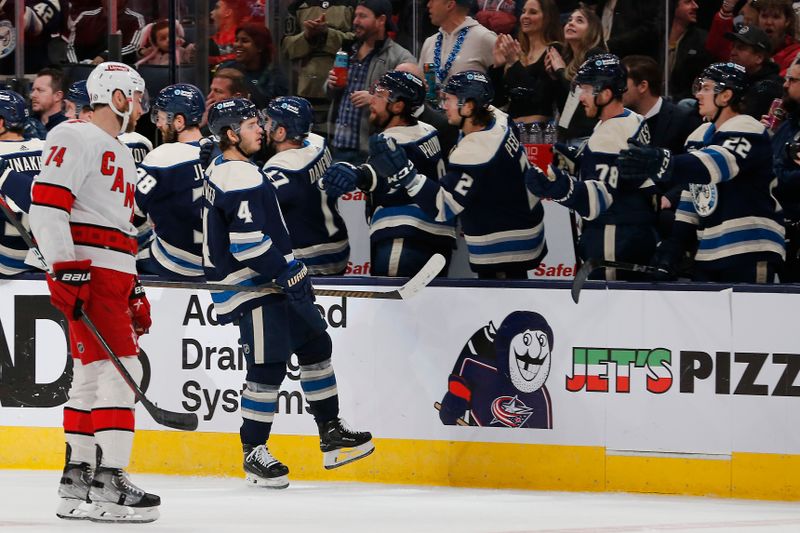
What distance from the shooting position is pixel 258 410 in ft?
19.6

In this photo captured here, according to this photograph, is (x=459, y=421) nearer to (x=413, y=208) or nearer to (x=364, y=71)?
(x=413, y=208)

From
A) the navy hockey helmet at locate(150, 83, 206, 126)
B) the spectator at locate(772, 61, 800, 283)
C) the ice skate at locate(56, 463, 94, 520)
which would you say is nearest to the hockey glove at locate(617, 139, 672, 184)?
the spectator at locate(772, 61, 800, 283)

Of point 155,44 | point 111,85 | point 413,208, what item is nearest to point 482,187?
point 413,208

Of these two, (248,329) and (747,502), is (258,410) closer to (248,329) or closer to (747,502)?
(248,329)

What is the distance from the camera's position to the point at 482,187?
626cm

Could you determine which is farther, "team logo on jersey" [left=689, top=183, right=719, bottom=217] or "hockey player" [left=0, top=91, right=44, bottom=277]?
"hockey player" [left=0, top=91, right=44, bottom=277]

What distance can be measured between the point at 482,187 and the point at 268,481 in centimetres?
151

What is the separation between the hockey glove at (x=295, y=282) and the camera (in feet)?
19.0

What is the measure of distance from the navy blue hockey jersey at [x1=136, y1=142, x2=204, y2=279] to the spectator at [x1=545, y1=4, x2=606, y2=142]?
5.70 feet

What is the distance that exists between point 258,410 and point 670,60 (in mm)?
2663

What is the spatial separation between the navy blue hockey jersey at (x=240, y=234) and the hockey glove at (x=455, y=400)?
0.82m

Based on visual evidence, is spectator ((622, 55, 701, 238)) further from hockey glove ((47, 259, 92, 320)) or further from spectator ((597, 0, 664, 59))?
hockey glove ((47, 259, 92, 320))

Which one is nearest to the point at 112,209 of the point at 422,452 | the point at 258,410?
the point at 258,410

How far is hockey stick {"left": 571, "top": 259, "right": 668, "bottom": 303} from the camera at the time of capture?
586cm
